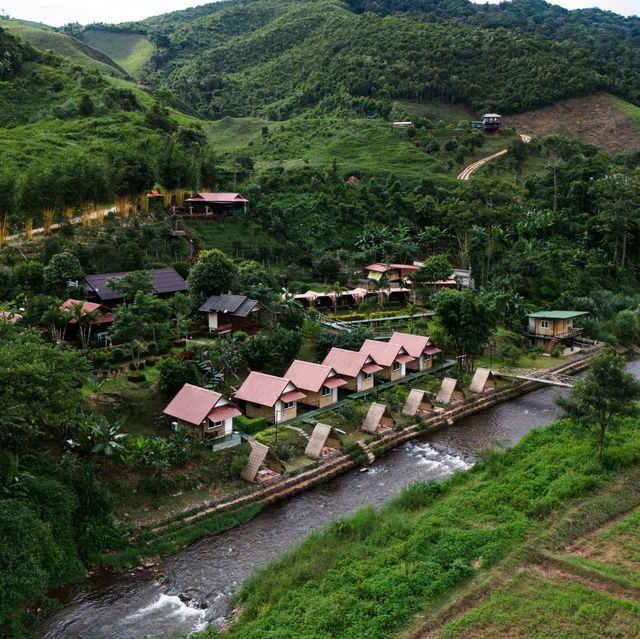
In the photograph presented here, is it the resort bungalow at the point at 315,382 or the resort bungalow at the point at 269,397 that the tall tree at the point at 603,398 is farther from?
the resort bungalow at the point at 269,397

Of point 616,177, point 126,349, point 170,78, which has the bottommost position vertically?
point 126,349

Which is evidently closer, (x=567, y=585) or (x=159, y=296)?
(x=567, y=585)

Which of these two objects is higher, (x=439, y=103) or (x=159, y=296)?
(x=439, y=103)

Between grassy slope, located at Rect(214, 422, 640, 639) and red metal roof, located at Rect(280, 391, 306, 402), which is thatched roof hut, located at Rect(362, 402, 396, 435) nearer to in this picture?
red metal roof, located at Rect(280, 391, 306, 402)

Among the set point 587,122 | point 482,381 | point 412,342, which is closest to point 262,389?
point 412,342

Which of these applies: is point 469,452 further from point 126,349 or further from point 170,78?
point 170,78

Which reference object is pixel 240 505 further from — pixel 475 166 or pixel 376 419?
pixel 475 166

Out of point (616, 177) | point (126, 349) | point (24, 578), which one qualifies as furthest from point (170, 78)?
point (24, 578)
